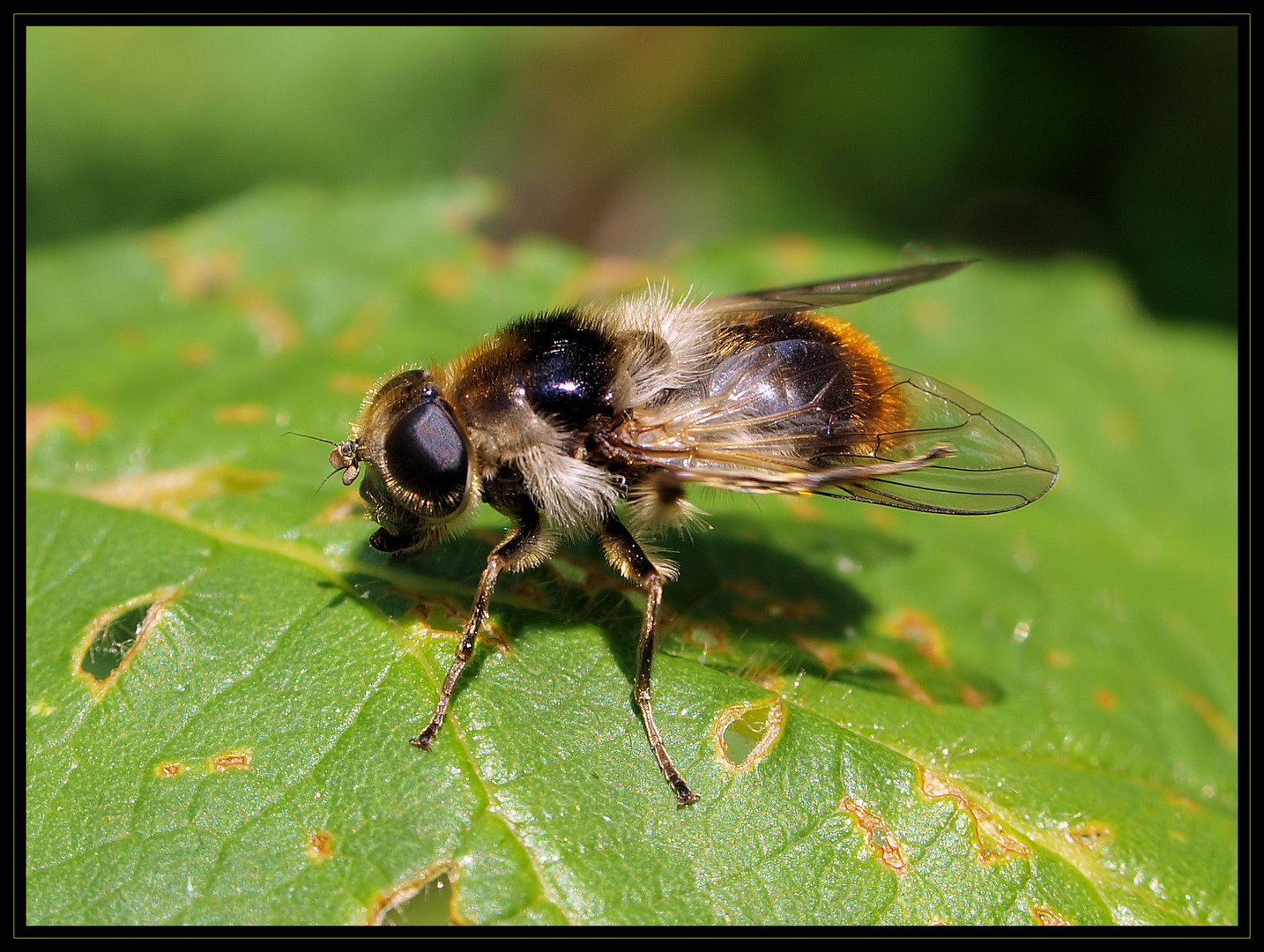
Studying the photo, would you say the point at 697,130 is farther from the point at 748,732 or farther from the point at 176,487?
the point at 748,732

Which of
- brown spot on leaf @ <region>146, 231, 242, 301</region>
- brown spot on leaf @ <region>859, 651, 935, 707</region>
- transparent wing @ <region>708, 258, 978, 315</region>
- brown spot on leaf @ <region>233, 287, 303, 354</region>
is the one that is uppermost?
transparent wing @ <region>708, 258, 978, 315</region>

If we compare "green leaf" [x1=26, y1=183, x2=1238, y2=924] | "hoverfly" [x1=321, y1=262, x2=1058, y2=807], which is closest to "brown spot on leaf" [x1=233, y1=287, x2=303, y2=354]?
"green leaf" [x1=26, y1=183, x2=1238, y2=924]

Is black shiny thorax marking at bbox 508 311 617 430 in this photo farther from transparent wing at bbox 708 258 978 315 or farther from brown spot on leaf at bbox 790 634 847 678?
brown spot on leaf at bbox 790 634 847 678

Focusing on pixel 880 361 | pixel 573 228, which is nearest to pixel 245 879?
pixel 880 361
